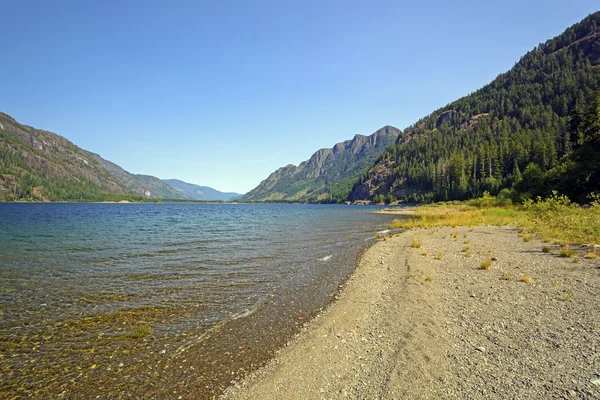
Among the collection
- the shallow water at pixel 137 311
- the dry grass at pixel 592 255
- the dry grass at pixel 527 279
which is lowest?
the shallow water at pixel 137 311

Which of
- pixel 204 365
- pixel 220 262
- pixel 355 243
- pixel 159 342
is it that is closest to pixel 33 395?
pixel 159 342

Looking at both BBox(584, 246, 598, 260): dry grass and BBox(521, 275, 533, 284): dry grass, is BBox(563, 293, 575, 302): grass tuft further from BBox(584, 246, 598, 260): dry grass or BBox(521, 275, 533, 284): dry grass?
BBox(584, 246, 598, 260): dry grass

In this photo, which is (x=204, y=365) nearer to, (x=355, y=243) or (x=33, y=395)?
(x=33, y=395)

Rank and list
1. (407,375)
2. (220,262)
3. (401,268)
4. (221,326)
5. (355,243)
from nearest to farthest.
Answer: (407,375), (221,326), (401,268), (220,262), (355,243)

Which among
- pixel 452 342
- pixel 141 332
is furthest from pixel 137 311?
pixel 452 342

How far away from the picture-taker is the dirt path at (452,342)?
640cm

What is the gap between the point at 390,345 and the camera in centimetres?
870

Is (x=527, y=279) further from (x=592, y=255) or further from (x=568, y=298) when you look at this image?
(x=592, y=255)

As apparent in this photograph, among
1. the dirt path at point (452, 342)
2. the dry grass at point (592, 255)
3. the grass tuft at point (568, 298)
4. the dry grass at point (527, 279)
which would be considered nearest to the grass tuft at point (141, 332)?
the dirt path at point (452, 342)

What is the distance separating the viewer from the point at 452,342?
8492 mm

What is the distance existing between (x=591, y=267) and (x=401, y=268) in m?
9.77

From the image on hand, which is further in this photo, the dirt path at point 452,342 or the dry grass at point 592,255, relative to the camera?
the dry grass at point 592,255

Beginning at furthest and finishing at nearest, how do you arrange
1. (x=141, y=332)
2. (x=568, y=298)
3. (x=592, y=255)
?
(x=592, y=255)
(x=568, y=298)
(x=141, y=332)

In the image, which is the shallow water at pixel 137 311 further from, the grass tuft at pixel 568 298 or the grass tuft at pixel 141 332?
the grass tuft at pixel 568 298
